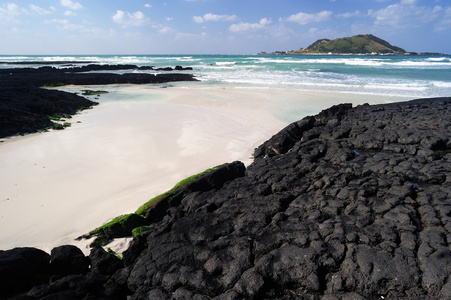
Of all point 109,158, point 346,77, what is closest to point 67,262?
point 109,158

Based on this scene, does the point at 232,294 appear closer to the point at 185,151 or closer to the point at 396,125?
the point at 185,151

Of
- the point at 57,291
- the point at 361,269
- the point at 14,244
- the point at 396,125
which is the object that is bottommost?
the point at 14,244


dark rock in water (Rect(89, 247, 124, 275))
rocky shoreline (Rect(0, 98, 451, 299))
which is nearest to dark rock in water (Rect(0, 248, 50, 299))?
rocky shoreline (Rect(0, 98, 451, 299))

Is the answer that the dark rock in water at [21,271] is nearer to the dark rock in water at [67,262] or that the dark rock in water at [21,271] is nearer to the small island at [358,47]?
the dark rock in water at [67,262]

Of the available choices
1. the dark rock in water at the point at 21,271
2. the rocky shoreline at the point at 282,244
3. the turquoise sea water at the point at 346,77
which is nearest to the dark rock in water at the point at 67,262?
the rocky shoreline at the point at 282,244

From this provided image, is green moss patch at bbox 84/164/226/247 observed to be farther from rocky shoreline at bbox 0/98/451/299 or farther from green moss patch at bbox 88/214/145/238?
rocky shoreline at bbox 0/98/451/299

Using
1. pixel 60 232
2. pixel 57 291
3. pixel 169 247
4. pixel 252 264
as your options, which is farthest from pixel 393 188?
pixel 60 232

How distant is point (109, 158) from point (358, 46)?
590 ft

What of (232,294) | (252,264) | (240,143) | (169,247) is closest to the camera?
(232,294)

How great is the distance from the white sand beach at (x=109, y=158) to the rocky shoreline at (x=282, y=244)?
5.02 feet

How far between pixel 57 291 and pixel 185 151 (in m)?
6.93

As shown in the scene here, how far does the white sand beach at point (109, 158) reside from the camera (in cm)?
638

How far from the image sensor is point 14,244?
5.58 m

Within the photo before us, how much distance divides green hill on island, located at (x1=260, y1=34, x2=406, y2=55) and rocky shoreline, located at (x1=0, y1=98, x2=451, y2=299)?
562 feet
